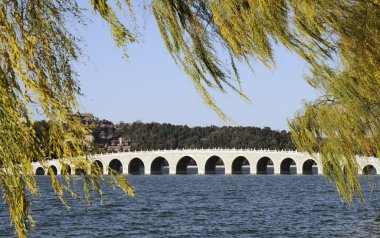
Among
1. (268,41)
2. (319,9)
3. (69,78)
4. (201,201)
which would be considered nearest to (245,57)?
(268,41)

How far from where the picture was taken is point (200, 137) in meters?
176

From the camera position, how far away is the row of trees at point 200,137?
164 meters

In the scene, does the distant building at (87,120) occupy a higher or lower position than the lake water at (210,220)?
higher

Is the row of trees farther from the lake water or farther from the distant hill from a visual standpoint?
the lake water

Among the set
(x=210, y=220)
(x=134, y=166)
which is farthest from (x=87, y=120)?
(x=134, y=166)

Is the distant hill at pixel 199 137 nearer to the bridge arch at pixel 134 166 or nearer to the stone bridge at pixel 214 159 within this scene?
the bridge arch at pixel 134 166

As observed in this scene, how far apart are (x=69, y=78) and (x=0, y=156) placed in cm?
80

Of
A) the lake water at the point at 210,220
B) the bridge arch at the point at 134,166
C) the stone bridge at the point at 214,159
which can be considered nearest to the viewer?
the lake water at the point at 210,220

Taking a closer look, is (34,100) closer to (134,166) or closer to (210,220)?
(210,220)

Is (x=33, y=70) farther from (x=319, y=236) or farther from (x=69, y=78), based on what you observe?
(x=319, y=236)

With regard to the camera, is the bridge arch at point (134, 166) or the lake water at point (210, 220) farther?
the bridge arch at point (134, 166)

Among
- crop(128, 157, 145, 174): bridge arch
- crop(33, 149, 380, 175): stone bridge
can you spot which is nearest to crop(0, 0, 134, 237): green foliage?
crop(33, 149, 380, 175): stone bridge

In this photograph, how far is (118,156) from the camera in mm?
112875

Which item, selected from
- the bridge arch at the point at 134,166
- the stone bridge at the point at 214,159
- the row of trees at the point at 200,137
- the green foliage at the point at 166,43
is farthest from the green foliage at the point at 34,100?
the row of trees at the point at 200,137
